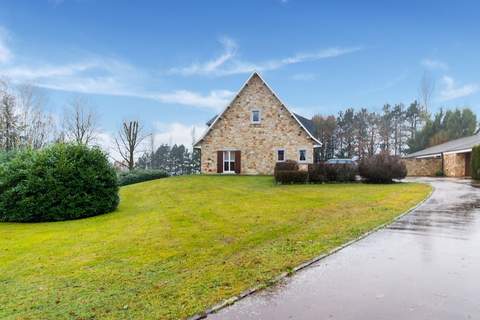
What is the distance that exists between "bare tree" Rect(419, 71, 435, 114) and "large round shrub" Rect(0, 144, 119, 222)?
50.2 meters

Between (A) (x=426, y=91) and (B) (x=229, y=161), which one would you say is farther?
(A) (x=426, y=91)

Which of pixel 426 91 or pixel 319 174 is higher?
pixel 426 91

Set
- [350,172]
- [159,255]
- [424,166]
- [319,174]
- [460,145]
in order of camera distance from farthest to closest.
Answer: [424,166] < [460,145] < [350,172] < [319,174] < [159,255]

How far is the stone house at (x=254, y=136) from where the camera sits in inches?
1048

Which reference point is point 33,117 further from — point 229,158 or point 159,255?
point 159,255

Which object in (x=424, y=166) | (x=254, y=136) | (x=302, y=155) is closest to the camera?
(x=302, y=155)

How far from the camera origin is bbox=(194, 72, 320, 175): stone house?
2662cm

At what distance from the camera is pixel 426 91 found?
49031 mm

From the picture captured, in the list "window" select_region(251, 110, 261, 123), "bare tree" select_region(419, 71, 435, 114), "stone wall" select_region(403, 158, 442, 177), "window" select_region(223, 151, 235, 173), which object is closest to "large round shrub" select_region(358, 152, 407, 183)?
"window" select_region(251, 110, 261, 123)

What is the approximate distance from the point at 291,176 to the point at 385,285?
16002 mm

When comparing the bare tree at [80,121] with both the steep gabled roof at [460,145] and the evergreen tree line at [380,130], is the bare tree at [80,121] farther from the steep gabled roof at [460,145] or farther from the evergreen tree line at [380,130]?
the steep gabled roof at [460,145]

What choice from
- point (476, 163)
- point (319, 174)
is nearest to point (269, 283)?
point (319, 174)

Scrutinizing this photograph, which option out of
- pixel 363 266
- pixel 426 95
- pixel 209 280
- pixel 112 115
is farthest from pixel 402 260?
pixel 426 95

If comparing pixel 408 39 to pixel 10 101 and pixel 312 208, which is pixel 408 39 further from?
pixel 10 101
